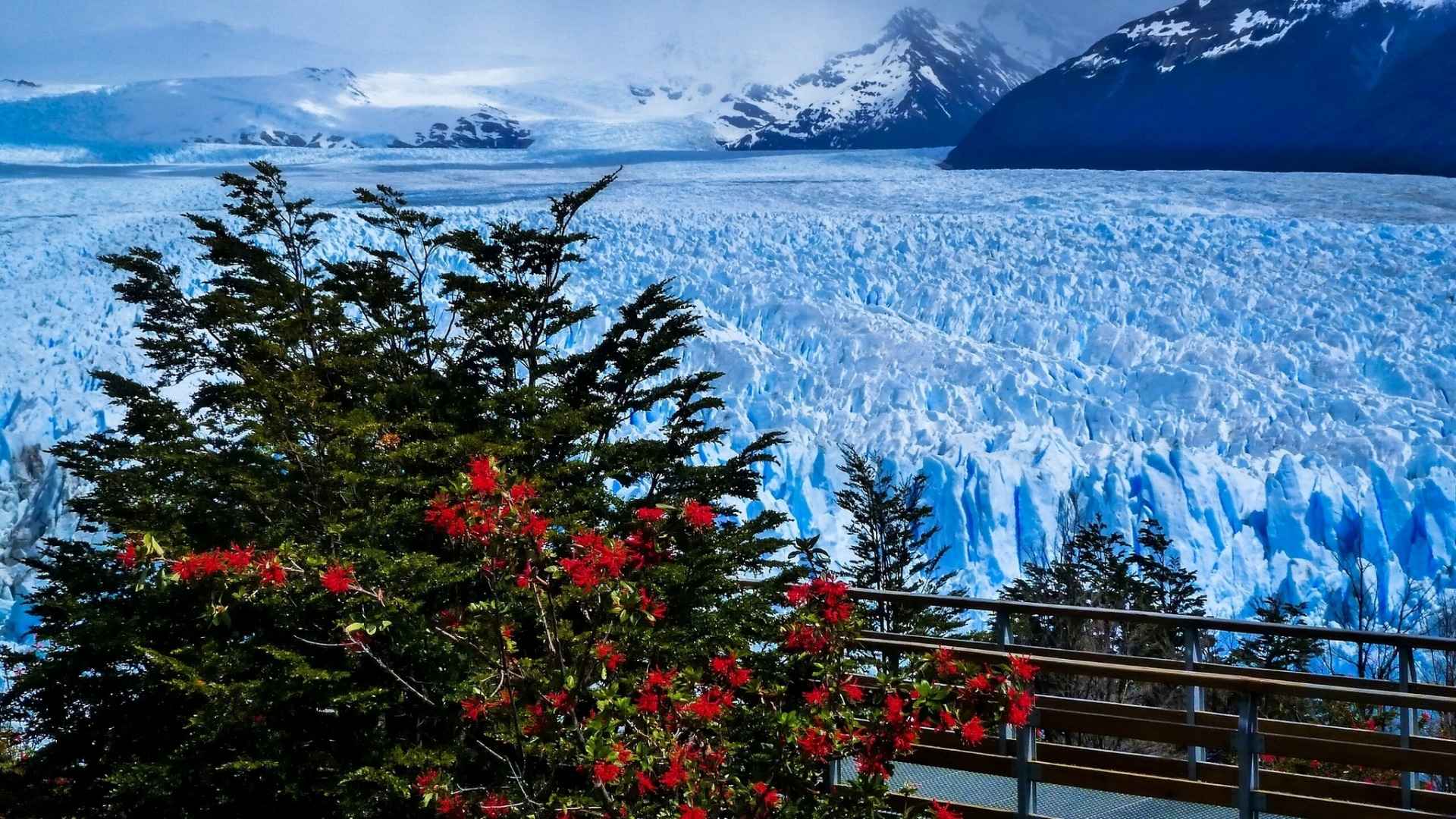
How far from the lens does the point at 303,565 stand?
3295 millimetres

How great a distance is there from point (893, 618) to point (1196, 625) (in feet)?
14.6

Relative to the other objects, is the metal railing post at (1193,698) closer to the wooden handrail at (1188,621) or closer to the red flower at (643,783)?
the wooden handrail at (1188,621)

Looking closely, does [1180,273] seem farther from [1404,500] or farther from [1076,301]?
[1404,500]

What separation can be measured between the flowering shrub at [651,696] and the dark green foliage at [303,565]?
0.33 m

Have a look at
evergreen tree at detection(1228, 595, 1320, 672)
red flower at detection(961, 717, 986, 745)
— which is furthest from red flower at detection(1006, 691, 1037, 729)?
evergreen tree at detection(1228, 595, 1320, 672)

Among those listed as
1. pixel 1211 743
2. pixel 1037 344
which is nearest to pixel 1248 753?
pixel 1211 743

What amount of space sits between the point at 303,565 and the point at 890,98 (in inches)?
877

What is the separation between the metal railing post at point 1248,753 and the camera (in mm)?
2922

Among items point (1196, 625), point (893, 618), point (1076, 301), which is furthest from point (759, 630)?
point (1076, 301)

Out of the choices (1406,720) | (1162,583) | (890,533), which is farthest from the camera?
(890,533)

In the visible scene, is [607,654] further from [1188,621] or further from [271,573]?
[1188,621]

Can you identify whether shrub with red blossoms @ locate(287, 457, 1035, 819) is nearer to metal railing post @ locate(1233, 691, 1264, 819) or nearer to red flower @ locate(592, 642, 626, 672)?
red flower @ locate(592, 642, 626, 672)

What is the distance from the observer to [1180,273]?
49.3ft

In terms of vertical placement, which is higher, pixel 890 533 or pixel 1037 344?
pixel 1037 344
